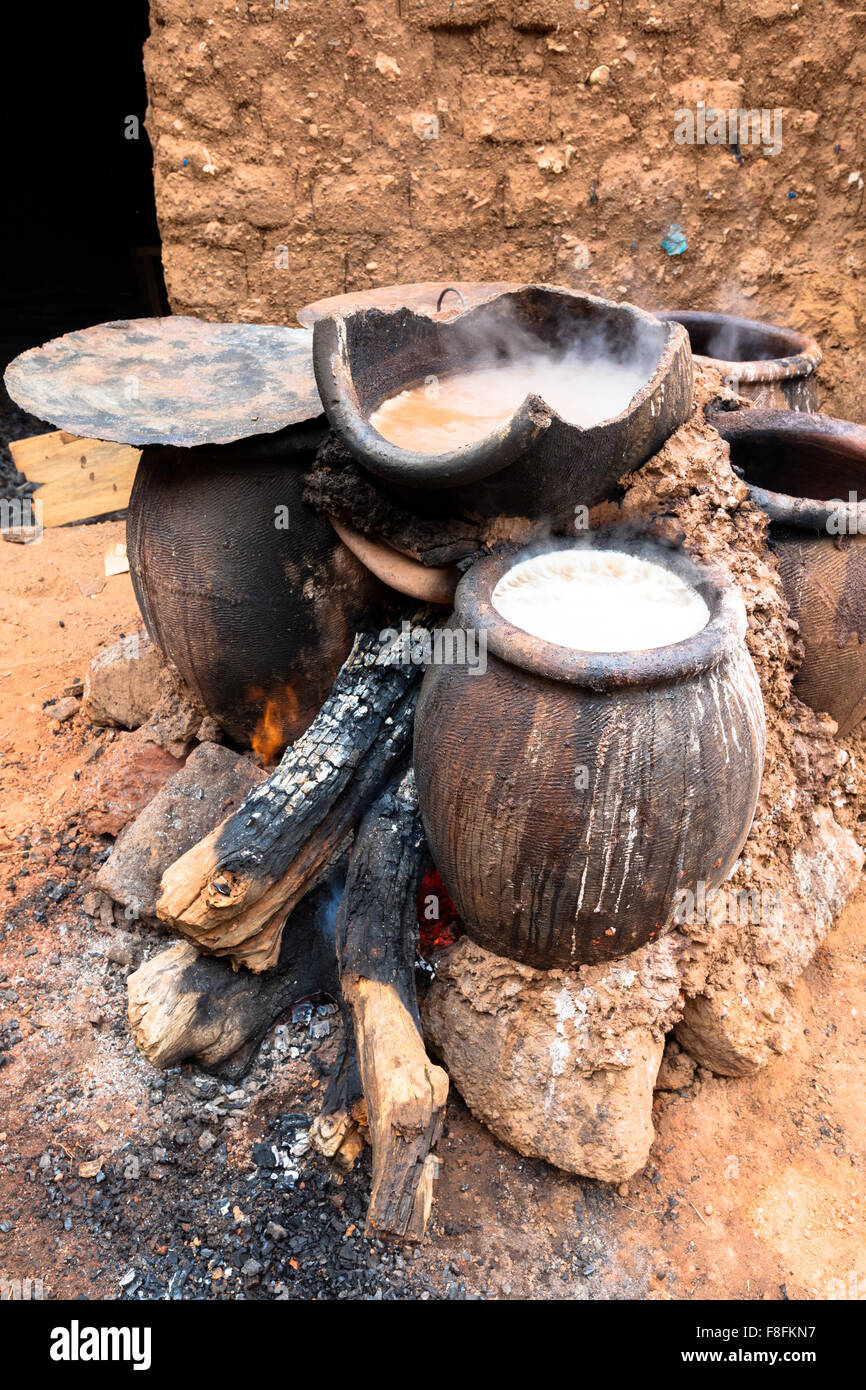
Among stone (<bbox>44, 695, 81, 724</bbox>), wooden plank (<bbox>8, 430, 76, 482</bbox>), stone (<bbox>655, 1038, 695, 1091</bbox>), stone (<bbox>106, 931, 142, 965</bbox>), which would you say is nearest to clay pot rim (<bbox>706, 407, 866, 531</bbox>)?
stone (<bbox>655, 1038, 695, 1091</bbox>)

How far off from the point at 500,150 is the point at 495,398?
1.69 metres

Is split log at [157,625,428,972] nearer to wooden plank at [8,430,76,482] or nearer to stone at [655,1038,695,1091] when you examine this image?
stone at [655,1038,695,1091]

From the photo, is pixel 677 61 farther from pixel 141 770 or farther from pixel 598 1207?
pixel 598 1207

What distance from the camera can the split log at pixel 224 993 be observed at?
231 cm

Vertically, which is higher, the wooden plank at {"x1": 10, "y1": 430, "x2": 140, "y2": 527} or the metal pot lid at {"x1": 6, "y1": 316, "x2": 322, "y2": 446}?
the metal pot lid at {"x1": 6, "y1": 316, "x2": 322, "y2": 446}

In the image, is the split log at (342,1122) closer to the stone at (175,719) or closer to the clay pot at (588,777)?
the clay pot at (588,777)

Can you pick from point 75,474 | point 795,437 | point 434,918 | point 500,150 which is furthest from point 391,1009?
point 75,474

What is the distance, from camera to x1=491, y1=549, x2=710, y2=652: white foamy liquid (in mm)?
2021

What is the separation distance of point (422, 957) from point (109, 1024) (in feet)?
2.89

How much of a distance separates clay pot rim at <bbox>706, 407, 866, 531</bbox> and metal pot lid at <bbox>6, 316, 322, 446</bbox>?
45.3 inches

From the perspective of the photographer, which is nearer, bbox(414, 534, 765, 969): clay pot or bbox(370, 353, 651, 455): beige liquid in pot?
bbox(414, 534, 765, 969): clay pot

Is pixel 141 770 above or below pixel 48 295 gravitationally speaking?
below

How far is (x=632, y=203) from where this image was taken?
4.00 meters

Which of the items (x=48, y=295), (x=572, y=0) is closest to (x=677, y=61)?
(x=572, y=0)
